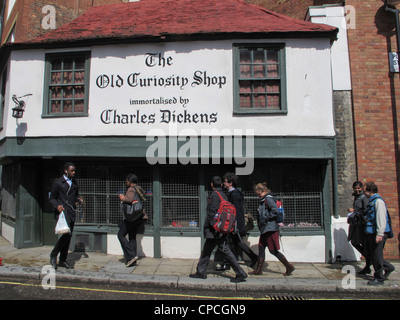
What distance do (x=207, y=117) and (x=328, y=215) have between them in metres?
3.64

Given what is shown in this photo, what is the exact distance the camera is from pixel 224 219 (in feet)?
16.5

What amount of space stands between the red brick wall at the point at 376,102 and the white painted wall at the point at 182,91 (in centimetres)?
107

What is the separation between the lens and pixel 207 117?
269 inches

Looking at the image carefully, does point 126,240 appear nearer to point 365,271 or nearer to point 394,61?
point 365,271

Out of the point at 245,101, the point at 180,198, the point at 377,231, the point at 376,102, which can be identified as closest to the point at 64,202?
the point at 180,198

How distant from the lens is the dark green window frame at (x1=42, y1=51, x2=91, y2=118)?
290 inches

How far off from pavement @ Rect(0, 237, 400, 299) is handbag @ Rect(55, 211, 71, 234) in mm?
824

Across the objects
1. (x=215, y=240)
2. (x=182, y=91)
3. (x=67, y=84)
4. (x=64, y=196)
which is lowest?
(x=215, y=240)

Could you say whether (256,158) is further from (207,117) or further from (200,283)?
(200,283)

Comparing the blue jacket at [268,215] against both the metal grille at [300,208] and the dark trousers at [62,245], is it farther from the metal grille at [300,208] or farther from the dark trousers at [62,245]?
the dark trousers at [62,245]

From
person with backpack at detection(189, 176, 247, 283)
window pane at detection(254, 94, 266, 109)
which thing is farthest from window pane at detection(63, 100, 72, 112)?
window pane at detection(254, 94, 266, 109)

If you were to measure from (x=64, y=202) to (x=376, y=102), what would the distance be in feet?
25.0

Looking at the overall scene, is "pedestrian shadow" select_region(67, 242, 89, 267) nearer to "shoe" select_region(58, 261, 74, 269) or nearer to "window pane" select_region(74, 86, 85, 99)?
"shoe" select_region(58, 261, 74, 269)

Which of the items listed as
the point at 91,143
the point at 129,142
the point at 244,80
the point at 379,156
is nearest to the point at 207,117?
the point at 244,80
